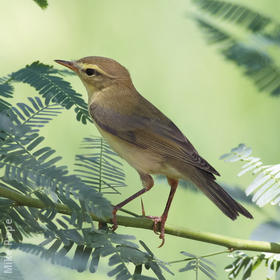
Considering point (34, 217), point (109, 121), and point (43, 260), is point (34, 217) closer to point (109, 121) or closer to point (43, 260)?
point (43, 260)

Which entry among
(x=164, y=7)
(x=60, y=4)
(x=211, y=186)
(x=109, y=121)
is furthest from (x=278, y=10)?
(x=211, y=186)

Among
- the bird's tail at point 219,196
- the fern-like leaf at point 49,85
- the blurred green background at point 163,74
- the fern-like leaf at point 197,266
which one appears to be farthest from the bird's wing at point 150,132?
the blurred green background at point 163,74

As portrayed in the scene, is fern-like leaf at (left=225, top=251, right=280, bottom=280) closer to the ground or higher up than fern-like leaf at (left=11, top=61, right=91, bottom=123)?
closer to the ground

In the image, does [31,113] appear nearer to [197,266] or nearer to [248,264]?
[197,266]

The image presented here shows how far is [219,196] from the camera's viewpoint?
2012mm

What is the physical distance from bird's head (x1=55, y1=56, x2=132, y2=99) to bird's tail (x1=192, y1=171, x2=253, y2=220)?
0.81 meters

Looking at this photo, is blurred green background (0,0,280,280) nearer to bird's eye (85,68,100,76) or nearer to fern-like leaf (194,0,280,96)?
bird's eye (85,68,100,76)

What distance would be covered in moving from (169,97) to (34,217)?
3.61 meters

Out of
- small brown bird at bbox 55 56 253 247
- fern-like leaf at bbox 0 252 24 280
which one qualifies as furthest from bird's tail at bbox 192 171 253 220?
fern-like leaf at bbox 0 252 24 280

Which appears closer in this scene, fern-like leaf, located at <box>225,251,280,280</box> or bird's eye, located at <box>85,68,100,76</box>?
fern-like leaf, located at <box>225,251,280,280</box>

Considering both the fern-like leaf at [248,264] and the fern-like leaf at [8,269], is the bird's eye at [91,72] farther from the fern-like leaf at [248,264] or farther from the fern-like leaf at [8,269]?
the fern-like leaf at [8,269]

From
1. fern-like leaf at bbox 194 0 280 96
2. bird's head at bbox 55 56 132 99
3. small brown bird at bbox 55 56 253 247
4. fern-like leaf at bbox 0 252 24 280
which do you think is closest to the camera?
fern-like leaf at bbox 0 252 24 280

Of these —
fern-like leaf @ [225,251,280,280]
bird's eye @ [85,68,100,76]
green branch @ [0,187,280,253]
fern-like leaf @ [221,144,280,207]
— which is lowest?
fern-like leaf @ [225,251,280,280]

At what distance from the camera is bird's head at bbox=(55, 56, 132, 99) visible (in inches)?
105
